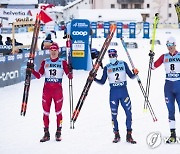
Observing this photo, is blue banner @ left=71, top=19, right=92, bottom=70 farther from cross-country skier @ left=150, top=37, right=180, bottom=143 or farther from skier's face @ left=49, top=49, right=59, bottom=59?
cross-country skier @ left=150, top=37, right=180, bottom=143

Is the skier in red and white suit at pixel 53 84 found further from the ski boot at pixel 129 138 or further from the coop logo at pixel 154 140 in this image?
the coop logo at pixel 154 140

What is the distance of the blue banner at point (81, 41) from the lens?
17.3m

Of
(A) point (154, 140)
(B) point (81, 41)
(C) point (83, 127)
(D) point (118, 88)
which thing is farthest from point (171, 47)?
(B) point (81, 41)

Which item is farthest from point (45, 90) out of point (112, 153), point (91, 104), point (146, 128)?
point (91, 104)

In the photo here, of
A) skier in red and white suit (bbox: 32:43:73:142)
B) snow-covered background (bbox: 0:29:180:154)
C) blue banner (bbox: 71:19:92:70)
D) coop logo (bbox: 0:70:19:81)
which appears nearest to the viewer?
snow-covered background (bbox: 0:29:180:154)

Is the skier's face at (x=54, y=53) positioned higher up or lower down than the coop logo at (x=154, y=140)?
higher up

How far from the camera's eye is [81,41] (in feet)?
56.9

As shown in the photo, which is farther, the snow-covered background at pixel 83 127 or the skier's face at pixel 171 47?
the skier's face at pixel 171 47

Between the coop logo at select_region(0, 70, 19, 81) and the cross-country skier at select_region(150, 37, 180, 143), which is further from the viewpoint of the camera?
the coop logo at select_region(0, 70, 19, 81)

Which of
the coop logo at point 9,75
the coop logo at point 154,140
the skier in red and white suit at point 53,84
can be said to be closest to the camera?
the coop logo at point 154,140

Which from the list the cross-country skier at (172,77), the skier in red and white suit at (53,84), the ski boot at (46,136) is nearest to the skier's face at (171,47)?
the cross-country skier at (172,77)

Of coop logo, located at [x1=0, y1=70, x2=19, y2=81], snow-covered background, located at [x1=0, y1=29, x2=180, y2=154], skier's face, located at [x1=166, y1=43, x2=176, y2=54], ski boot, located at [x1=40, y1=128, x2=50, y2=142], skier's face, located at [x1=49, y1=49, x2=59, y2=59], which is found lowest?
snow-covered background, located at [x1=0, y1=29, x2=180, y2=154]

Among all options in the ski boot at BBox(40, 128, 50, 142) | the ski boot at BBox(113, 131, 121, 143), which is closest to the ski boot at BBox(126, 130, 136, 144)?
the ski boot at BBox(113, 131, 121, 143)

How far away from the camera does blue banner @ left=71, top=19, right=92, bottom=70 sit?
17.3m
